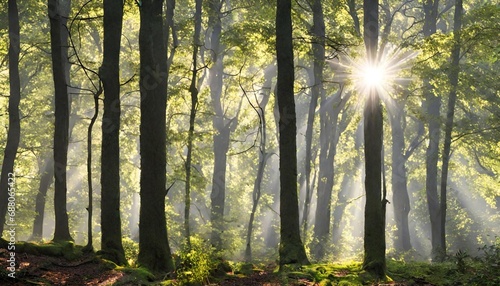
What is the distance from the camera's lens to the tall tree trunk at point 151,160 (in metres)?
11.6

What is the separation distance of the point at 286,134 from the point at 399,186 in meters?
22.4

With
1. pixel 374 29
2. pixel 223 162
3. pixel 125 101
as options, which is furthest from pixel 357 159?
pixel 374 29

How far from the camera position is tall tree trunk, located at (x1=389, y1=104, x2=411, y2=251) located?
32719 millimetres

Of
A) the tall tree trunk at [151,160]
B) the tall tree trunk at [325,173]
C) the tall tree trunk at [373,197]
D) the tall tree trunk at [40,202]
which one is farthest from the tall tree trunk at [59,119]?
the tall tree trunk at [325,173]

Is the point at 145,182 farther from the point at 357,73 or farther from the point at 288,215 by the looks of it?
the point at 357,73

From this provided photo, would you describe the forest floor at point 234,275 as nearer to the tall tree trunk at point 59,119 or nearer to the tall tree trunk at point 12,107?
the tall tree trunk at point 59,119

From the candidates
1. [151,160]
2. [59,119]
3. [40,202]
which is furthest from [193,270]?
[40,202]

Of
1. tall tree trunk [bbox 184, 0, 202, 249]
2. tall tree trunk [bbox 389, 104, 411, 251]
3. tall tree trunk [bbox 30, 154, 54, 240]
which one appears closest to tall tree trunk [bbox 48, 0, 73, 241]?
tall tree trunk [bbox 184, 0, 202, 249]

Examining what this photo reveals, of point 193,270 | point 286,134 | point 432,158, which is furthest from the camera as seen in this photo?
point 432,158

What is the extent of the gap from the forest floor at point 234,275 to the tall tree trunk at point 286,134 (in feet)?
4.08

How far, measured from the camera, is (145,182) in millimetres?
11844

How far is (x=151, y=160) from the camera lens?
11.9 meters

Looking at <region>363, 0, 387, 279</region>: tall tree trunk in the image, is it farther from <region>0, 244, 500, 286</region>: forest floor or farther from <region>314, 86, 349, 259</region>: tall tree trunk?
<region>314, 86, 349, 259</region>: tall tree trunk

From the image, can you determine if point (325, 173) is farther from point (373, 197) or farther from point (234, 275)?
point (234, 275)
